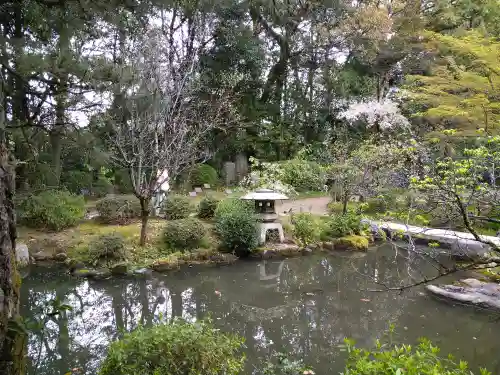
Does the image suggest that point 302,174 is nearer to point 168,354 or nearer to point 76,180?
point 76,180

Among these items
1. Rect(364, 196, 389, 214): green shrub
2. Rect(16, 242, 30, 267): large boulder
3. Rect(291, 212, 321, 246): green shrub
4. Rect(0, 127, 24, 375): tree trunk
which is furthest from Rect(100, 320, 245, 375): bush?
Rect(364, 196, 389, 214): green shrub

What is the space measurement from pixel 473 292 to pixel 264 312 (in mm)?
3436

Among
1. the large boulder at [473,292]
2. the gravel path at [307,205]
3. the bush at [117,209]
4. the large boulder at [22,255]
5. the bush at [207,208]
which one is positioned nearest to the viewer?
the large boulder at [473,292]

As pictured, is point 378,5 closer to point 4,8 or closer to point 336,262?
point 336,262

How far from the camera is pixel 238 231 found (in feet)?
26.8

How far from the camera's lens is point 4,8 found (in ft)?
6.84

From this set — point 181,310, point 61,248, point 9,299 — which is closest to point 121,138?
point 61,248

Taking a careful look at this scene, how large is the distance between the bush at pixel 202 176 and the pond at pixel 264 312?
24.1 feet

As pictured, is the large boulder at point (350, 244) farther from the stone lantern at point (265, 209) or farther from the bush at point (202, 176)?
the bush at point (202, 176)

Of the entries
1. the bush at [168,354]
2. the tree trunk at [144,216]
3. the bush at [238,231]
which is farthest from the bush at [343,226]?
the bush at [168,354]

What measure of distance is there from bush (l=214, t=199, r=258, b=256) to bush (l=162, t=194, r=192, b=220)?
1325 mm

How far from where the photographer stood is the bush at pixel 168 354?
8.54 ft

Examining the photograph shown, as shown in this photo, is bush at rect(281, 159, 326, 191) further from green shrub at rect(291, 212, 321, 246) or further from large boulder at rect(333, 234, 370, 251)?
large boulder at rect(333, 234, 370, 251)

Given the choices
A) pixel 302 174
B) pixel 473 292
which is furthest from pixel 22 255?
pixel 302 174
